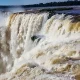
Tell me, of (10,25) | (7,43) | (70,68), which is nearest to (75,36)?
(70,68)

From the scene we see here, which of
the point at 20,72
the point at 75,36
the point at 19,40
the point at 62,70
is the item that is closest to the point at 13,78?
the point at 20,72

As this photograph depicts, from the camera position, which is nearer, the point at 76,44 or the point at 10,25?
the point at 76,44

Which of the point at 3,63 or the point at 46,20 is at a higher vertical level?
the point at 46,20

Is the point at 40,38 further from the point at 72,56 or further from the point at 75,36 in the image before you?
the point at 72,56

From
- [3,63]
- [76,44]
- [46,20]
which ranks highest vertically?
[46,20]

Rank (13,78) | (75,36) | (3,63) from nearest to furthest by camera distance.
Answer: (13,78), (75,36), (3,63)

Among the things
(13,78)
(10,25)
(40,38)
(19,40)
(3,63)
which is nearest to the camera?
(13,78)
